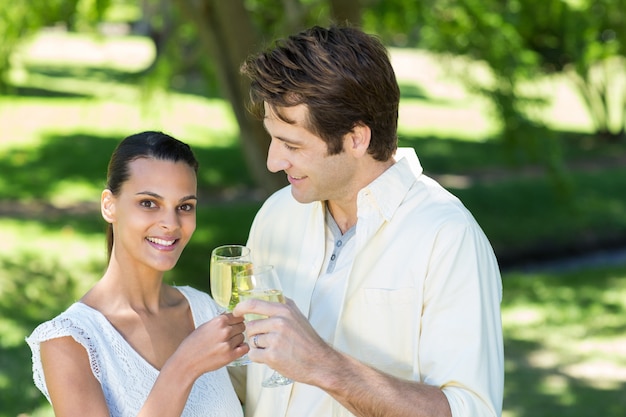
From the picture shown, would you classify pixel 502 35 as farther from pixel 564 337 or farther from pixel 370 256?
pixel 370 256

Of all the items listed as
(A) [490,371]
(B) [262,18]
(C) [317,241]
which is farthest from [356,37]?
(B) [262,18]

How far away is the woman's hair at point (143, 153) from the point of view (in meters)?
2.94

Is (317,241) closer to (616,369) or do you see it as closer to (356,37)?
(356,37)

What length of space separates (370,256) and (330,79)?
1.76ft

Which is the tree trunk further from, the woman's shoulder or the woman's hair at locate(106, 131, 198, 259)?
the woman's shoulder

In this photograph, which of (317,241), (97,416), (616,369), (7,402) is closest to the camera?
(97,416)

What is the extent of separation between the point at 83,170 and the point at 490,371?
1421 centimetres

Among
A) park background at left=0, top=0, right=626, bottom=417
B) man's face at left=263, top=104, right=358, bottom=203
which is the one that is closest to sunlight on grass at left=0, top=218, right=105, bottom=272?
park background at left=0, top=0, right=626, bottom=417

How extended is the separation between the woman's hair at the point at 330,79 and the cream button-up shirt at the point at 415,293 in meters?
0.23

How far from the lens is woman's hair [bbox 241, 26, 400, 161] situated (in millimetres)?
2713

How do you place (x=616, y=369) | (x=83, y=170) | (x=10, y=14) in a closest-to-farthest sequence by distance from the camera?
(x=616, y=369) < (x=10, y=14) < (x=83, y=170)

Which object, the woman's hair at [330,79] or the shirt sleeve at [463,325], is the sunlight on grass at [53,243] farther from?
the shirt sleeve at [463,325]

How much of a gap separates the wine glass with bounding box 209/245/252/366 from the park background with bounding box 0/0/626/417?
121 cm

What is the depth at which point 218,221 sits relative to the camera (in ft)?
44.8
